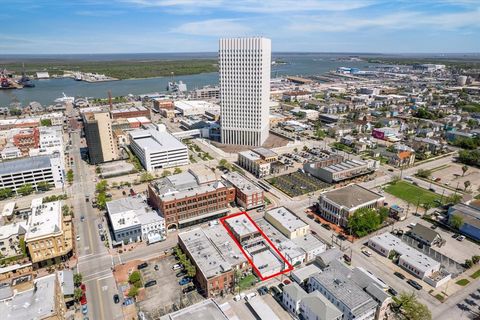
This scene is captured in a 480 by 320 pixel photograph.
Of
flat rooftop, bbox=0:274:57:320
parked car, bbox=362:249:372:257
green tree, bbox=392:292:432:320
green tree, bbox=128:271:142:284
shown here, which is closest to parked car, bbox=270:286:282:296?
green tree, bbox=392:292:432:320

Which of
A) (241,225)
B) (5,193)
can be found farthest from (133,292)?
(5,193)

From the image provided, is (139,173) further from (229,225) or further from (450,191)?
(450,191)

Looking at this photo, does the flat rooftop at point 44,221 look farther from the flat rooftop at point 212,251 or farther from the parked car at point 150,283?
the flat rooftop at point 212,251

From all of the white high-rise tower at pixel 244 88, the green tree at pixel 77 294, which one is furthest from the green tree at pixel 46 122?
the green tree at pixel 77 294

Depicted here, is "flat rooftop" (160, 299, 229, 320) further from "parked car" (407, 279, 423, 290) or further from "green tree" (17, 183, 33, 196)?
"green tree" (17, 183, 33, 196)

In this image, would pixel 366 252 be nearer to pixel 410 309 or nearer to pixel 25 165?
pixel 410 309

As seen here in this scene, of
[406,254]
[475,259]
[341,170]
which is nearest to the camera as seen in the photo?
[406,254]

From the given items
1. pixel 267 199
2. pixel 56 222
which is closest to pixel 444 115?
pixel 267 199
